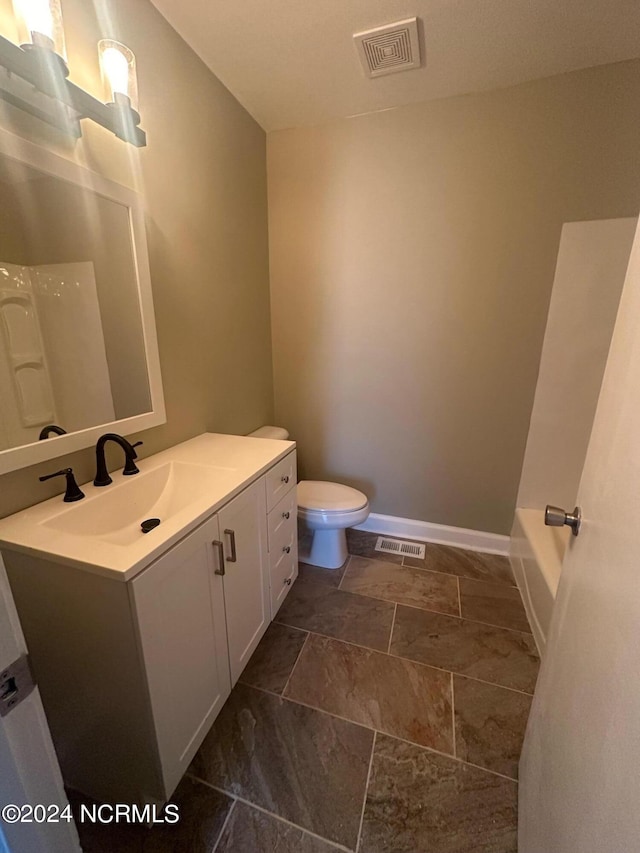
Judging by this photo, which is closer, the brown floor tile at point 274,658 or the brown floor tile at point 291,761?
the brown floor tile at point 291,761

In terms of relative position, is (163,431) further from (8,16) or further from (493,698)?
(493,698)

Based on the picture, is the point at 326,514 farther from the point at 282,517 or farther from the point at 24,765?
the point at 24,765

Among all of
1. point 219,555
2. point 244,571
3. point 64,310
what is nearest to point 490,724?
point 244,571

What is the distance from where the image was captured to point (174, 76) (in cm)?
139

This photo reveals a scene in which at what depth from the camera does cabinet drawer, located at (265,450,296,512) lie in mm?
1396

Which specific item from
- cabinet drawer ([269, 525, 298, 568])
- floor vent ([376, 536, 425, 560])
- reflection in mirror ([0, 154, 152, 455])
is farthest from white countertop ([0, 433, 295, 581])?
floor vent ([376, 536, 425, 560])

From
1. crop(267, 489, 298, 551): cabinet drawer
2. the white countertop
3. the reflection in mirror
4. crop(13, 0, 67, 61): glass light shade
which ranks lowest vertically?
crop(267, 489, 298, 551): cabinet drawer

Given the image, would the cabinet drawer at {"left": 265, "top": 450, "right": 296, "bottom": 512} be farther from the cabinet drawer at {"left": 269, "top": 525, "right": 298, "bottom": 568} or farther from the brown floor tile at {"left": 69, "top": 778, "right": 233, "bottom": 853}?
the brown floor tile at {"left": 69, "top": 778, "right": 233, "bottom": 853}

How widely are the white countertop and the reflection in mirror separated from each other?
0.21 metres

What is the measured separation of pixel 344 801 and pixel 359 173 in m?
2.68

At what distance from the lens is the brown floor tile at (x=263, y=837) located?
937 millimetres

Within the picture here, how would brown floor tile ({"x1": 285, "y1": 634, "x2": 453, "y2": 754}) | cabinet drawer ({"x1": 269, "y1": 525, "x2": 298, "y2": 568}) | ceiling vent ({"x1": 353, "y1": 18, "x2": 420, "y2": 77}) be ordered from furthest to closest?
cabinet drawer ({"x1": 269, "y1": 525, "x2": 298, "y2": 568})
ceiling vent ({"x1": 353, "y1": 18, "x2": 420, "y2": 77})
brown floor tile ({"x1": 285, "y1": 634, "x2": 453, "y2": 754})

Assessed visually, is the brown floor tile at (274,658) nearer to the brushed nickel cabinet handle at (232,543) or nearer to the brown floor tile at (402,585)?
the brown floor tile at (402,585)


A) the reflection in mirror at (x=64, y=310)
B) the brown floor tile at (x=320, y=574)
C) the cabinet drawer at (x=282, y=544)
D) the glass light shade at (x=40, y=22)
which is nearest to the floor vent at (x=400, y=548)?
the brown floor tile at (x=320, y=574)
